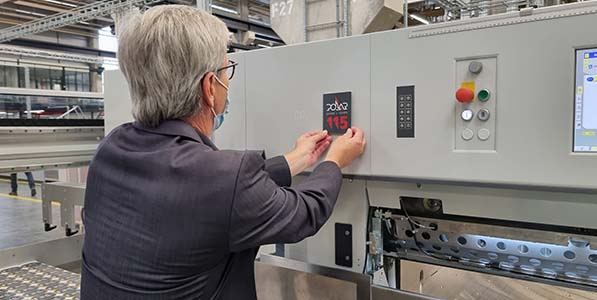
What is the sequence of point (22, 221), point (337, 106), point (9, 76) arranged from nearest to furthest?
point (337, 106)
point (22, 221)
point (9, 76)

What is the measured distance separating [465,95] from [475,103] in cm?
3

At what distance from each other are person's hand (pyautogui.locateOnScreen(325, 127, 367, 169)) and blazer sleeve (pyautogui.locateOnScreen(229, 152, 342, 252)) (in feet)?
0.54

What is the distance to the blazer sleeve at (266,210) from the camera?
832 millimetres

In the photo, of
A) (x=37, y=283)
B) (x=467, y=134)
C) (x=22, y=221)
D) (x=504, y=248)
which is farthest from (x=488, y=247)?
(x=22, y=221)

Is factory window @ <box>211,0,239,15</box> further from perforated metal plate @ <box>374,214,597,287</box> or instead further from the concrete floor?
perforated metal plate @ <box>374,214,597,287</box>

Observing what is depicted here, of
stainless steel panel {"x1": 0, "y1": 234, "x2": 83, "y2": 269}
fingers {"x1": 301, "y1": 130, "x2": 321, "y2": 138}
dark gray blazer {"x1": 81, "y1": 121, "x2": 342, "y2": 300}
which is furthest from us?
stainless steel panel {"x1": 0, "y1": 234, "x2": 83, "y2": 269}

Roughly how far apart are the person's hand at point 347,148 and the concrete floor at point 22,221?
3.96m

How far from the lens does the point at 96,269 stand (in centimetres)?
94

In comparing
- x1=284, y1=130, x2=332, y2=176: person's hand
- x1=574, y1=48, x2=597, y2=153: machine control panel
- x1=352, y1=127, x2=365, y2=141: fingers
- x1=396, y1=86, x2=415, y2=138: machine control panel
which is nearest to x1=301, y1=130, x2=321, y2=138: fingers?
x1=284, y1=130, x2=332, y2=176: person's hand

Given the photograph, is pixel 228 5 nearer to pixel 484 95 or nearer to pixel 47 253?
pixel 47 253

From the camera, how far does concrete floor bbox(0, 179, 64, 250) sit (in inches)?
195

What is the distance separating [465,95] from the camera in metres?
0.97

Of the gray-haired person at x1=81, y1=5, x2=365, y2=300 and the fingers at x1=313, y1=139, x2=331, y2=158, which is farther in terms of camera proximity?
the fingers at x1=313, y1=139, x2=331, y2=158

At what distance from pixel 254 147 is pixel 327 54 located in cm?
38
